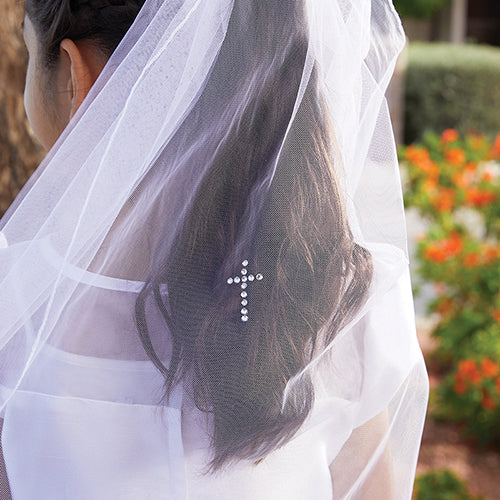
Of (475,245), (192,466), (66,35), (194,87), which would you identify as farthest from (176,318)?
(475,245)

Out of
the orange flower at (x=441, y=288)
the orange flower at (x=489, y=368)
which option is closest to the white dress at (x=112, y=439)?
the orange flower at (x=489, y=368)

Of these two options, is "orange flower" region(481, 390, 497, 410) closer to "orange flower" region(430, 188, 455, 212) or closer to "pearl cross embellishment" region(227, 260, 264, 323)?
"orange flower" region(430, 188, 455, 212)

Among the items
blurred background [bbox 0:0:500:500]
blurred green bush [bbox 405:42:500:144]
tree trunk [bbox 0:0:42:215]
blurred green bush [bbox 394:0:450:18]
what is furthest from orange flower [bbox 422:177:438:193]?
blurred green bush [bbox 394:0:450:18]

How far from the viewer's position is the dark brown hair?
986mm

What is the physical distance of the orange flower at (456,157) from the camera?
3871 millimetres

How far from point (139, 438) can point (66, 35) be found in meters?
0.63

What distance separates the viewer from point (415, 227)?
7.04m

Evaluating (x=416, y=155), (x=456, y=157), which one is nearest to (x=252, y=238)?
(x=456, y=157)

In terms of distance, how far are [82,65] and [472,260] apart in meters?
2.73

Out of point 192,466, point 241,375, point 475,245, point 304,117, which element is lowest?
point 475,245

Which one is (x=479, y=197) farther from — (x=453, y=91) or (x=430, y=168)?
(x=453, y=91)

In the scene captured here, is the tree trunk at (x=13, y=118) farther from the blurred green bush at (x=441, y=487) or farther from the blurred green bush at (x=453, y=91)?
the blurred green bush at (x=453, y=91)

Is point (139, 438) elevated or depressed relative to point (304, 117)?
depressed

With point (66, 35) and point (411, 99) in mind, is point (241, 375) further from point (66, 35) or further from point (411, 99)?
point (411, 99)
